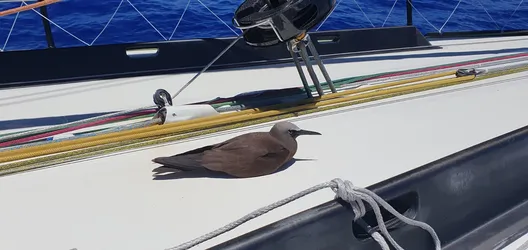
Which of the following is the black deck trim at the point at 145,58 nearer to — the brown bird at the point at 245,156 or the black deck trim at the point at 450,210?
the brown bird at the point at 245,156

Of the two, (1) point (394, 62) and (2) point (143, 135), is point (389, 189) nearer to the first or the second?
(2) point (143, 135)

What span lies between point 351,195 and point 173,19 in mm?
5258

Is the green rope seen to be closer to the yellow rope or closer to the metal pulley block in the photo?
the yellow rope

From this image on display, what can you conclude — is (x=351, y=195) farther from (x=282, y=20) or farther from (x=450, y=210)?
(x=282, y=20)

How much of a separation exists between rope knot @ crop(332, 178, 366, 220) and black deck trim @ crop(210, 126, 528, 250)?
28 mm

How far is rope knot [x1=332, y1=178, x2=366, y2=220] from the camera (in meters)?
1.30

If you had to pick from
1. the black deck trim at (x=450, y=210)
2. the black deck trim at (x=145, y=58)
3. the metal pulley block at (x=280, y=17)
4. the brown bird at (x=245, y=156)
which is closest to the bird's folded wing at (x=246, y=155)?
the brown bird at (x=245, y=156)

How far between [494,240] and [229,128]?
881 mm

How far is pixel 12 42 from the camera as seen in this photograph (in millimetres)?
5422

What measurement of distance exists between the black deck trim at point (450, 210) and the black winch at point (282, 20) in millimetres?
660

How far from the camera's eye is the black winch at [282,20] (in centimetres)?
183

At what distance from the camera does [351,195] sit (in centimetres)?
130

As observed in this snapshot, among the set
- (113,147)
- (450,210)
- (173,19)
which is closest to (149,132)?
(113,147)

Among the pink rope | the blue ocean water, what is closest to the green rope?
the pink rope
